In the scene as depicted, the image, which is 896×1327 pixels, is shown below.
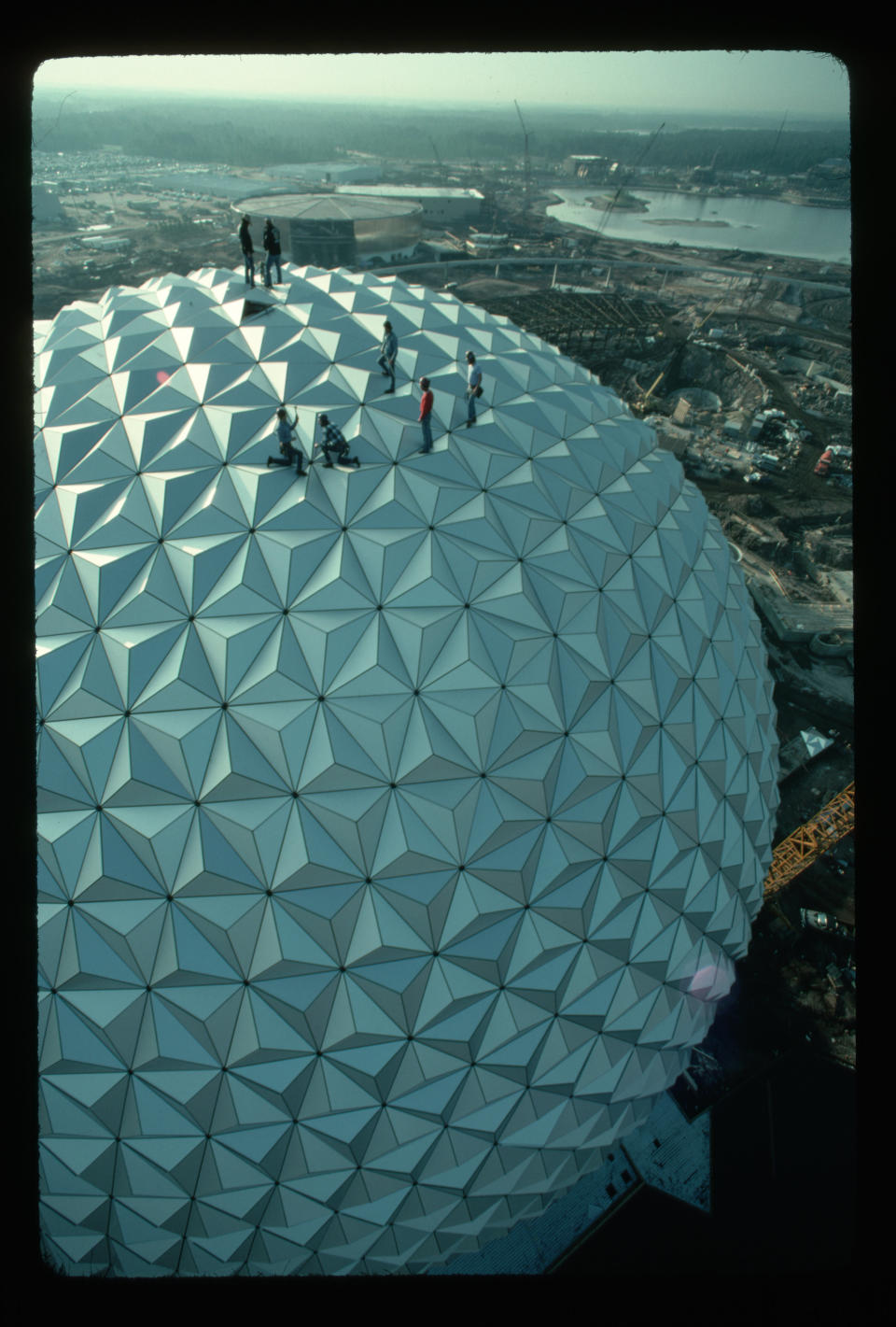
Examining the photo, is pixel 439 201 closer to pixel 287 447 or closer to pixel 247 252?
pixel 247 252

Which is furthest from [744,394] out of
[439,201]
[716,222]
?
[716,222]

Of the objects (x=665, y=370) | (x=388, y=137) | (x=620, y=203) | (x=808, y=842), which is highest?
(x=388, y=137)

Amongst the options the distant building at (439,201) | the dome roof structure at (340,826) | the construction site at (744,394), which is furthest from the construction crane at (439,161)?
the dome roof structure at (340,826)

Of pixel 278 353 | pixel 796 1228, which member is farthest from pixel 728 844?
pixel 278 353

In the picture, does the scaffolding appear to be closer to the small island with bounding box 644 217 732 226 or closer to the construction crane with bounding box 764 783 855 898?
the small island with bounding box 644 217 732 226

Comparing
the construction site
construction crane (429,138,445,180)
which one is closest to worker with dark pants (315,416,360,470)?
the construction site

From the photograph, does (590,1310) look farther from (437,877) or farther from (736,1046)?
(736,1046)
